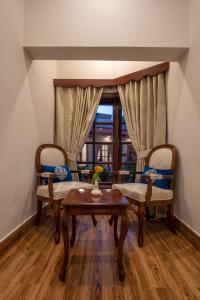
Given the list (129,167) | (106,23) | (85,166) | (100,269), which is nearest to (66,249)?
(100,269)

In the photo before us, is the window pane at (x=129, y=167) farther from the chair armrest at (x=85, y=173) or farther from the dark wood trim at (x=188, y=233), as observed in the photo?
the dark wood trim at (x=188, y=233)

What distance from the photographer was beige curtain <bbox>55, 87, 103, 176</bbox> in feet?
11.1

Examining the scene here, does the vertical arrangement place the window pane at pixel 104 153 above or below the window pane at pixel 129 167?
above

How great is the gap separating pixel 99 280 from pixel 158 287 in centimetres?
43

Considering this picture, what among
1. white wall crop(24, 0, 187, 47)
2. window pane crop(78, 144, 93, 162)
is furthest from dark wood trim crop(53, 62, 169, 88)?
window pane crop(78, 144, 93, 162)

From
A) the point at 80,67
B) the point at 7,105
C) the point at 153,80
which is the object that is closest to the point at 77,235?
the point at 7,105

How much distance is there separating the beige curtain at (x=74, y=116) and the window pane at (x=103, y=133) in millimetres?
336

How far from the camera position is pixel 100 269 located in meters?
1.68

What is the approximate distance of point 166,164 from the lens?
8.68 feet

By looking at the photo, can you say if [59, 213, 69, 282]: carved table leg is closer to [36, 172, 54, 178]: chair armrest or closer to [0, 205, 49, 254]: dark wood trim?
[0, 205, 49, 254]: dark wood trim

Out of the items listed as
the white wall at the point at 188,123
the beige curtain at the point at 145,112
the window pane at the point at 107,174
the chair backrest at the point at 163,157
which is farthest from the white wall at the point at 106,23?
the window pane at the point at 107,174

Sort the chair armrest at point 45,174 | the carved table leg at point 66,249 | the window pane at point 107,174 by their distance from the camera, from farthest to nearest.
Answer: the window pane at point 107,174
the chair armrest at point 45,174
the carved table leg at point 66,249

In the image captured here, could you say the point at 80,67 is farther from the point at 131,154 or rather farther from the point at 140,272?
the point at 140,272

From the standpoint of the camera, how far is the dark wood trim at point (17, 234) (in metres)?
1.92
